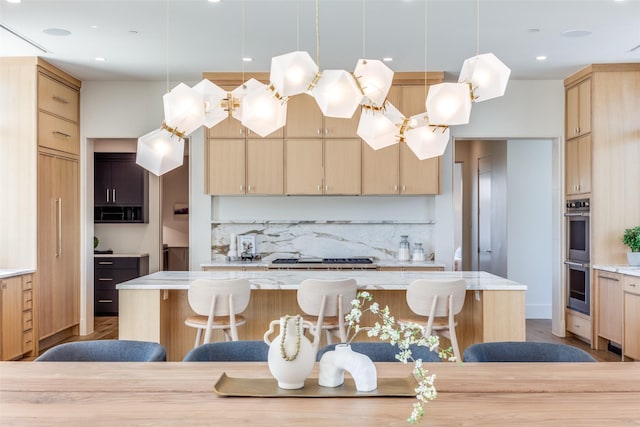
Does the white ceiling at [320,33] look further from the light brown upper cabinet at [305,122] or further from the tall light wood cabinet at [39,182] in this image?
the light brown upper cabinet at [305,122]

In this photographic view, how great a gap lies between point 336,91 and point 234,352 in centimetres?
128

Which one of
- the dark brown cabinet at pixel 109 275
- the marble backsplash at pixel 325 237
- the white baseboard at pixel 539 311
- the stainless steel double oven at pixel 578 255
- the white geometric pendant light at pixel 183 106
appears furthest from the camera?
the dark brown cabinet at pixel 109 275

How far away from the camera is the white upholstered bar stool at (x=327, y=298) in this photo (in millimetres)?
3516

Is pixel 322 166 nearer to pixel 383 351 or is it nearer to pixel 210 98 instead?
pixel 210 98

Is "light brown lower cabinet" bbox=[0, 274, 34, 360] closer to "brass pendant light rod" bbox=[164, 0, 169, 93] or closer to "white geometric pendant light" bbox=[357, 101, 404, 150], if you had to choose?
"brass pendant light rod" bbox=[164, 0, 169, 93]

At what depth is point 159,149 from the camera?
9.68ft

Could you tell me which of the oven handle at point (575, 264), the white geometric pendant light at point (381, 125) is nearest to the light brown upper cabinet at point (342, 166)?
the oven handle at point (575, 264)

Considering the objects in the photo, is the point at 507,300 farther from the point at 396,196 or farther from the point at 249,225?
the point at 249,225

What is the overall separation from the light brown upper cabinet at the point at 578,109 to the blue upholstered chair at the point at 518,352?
12.9 ft

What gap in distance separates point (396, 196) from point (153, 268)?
3679mm

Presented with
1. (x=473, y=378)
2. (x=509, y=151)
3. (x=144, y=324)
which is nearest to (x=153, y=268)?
(x=144, y=324)

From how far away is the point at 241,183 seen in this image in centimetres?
600

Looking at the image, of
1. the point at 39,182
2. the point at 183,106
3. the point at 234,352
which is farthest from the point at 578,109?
the point at 39,182

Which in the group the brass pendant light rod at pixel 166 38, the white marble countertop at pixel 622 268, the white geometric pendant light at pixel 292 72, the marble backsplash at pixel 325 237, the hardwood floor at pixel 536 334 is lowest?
the hardwood floor at pixel 536 334
